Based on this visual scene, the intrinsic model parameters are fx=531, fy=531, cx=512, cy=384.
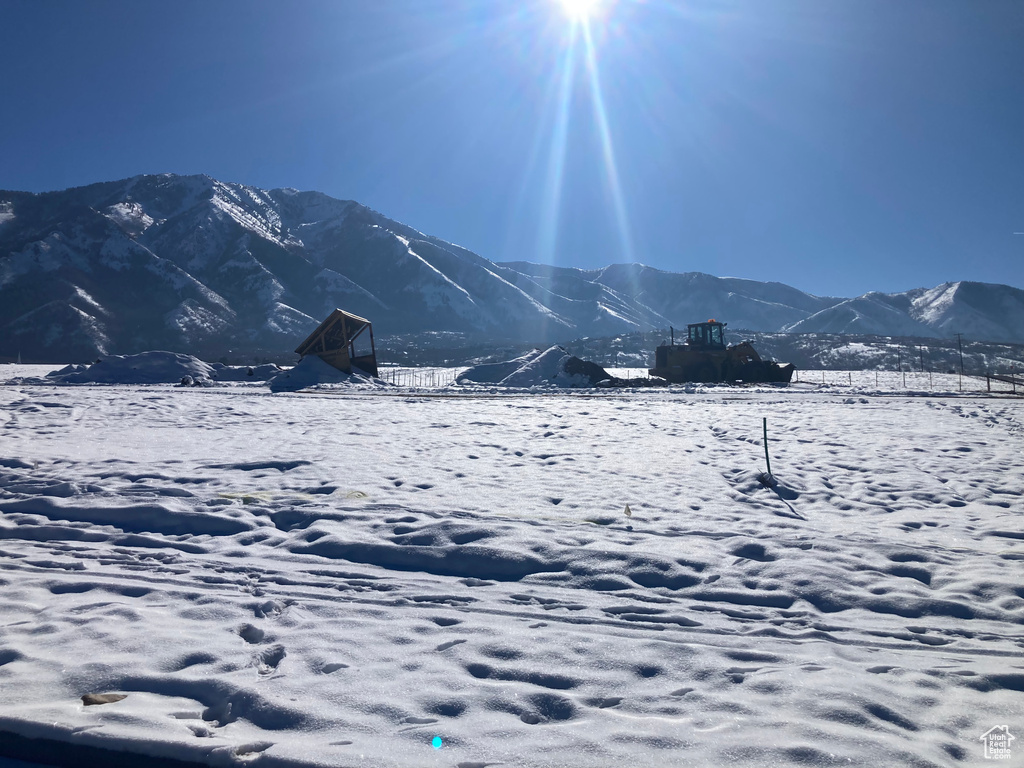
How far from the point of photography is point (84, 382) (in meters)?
25.4

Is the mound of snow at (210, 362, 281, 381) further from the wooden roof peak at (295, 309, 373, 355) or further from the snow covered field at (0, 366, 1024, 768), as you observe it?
the snow covered field at (0, 366, 1024, 768)

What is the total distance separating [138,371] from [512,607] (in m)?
30.8

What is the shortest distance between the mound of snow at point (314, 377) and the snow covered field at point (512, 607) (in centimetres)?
1656

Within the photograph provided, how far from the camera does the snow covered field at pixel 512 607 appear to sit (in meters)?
2.48

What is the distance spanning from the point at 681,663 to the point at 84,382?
30990mm

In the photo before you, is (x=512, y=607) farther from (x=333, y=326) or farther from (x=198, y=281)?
(x=198, y=281)

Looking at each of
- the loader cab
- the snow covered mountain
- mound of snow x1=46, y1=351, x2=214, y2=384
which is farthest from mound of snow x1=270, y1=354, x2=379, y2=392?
the snow covered mountain

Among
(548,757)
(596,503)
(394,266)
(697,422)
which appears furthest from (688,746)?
(394,266)

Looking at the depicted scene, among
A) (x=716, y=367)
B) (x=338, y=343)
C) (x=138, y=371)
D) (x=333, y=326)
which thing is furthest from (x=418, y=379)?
(x=716, y=367)

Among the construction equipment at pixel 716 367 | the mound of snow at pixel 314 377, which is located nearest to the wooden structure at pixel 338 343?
the mound of snow at pixel 314 377

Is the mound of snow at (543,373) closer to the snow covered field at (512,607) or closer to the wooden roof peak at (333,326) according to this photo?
the wooden roof peak at (333,326)

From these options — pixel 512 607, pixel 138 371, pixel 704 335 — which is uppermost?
pixel 704 335

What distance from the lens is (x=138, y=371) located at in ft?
90.5

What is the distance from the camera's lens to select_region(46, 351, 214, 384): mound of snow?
26234 millimetres
